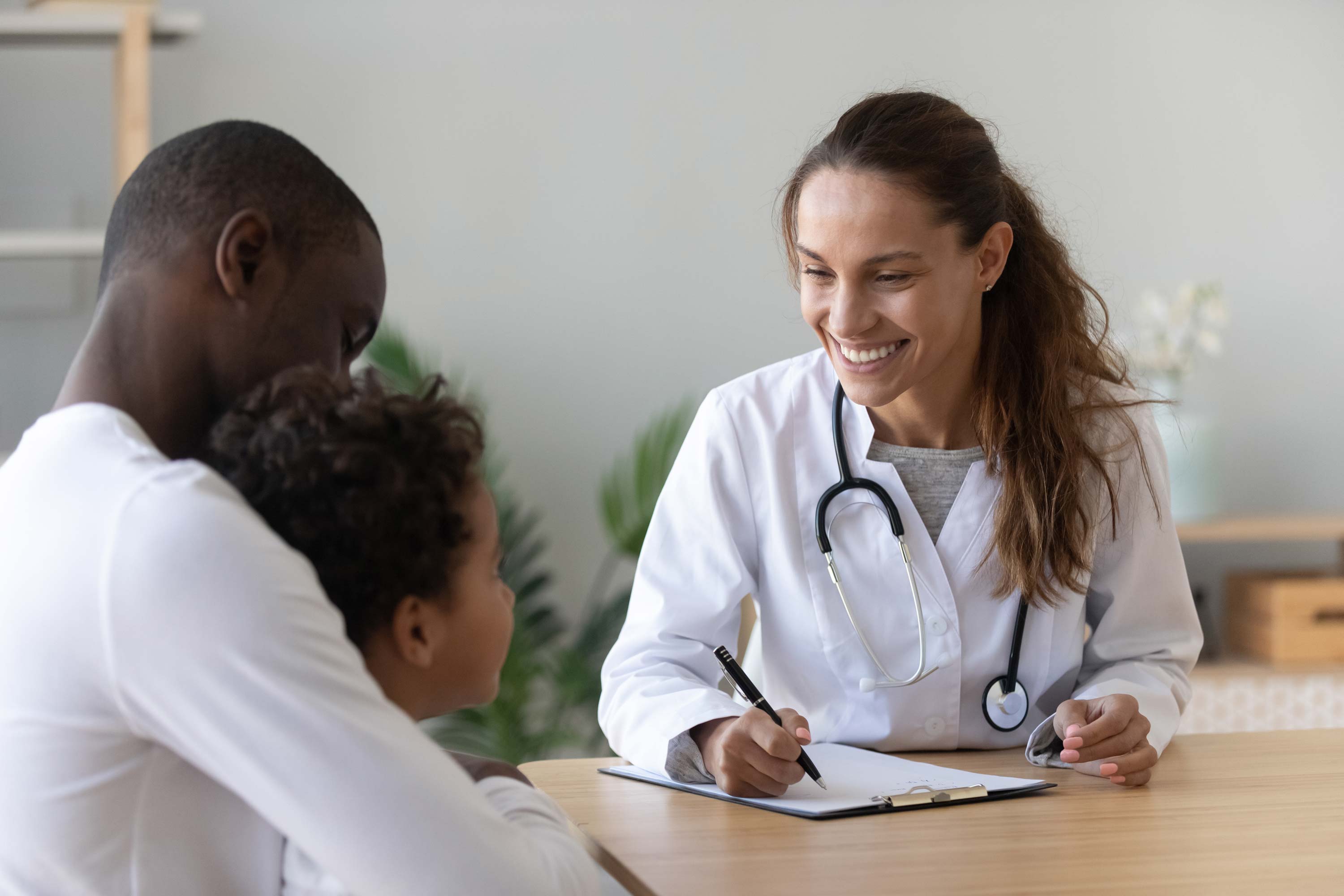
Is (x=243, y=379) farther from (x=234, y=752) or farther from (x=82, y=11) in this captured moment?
(x=82, y=11)

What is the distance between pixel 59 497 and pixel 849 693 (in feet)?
3.47

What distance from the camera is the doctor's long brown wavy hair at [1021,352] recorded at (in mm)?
1523

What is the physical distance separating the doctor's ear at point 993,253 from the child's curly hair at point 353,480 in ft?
3.22

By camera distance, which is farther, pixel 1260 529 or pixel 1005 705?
pixel 1260 529

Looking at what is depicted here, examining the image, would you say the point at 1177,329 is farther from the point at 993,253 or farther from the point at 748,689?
the point at 748,689

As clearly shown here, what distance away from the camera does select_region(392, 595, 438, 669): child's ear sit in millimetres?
817

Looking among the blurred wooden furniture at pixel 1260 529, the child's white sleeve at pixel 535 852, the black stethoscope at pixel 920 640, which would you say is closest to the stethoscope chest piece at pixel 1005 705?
the black stethoscope at pixel 920 640

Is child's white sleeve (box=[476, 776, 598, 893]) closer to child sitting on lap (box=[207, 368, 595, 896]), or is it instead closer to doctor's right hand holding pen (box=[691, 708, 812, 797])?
child sitting on lap (box=[207, 368, 595, 896])

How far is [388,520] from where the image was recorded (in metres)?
0.79

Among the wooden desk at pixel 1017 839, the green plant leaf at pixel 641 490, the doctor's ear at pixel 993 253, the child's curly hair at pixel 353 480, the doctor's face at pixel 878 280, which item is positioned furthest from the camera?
the green plant leaf at pixel 641 490

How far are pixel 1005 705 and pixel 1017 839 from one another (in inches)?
18.6

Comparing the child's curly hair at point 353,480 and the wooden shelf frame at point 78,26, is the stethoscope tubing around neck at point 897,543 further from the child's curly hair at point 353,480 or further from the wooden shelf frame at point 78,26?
the wooden shelf frame at point 78,26

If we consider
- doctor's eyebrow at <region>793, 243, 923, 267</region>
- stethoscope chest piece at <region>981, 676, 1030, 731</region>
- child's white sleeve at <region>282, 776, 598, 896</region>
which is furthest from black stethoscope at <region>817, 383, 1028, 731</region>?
child's white sleeve at <region>282, 776, 598, 896</region>

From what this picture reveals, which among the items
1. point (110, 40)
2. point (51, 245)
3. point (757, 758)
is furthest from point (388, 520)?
point (110, 40)
